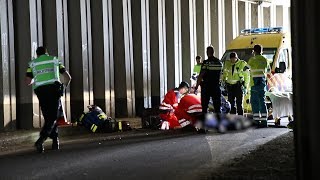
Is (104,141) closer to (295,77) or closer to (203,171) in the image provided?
(203,171)

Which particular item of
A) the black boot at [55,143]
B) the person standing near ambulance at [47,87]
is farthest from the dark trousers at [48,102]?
the black boot at [55,143]

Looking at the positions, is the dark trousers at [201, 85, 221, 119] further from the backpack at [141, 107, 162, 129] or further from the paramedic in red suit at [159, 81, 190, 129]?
the backpack at [141, 107, 162, 129]

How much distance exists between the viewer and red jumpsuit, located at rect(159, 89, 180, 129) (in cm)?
1185

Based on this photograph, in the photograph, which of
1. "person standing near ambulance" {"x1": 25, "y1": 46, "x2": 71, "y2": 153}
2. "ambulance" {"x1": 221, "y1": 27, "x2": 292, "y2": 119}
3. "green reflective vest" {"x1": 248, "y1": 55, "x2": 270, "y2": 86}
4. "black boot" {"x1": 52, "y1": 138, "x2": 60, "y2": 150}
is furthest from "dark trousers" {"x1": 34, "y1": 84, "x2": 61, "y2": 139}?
"ambulance" {"x1": 221, "y1": 27, "x2": 292, "y2": 119}

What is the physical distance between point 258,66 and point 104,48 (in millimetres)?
4199

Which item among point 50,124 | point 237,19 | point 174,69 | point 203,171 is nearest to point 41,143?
point 50,124

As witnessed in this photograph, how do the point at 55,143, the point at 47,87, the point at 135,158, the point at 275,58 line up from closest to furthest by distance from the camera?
the point at 135,158
the point at 47,87
the point at 55,143
the point at 275,58

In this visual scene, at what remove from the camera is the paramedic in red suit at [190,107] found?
36.8ft

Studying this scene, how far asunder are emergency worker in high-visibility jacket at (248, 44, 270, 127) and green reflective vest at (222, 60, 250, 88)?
0.13 m

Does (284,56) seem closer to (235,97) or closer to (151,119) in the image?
(235,97)

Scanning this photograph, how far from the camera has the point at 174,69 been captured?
16.9 meters

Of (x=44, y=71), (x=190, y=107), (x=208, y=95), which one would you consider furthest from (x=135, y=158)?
(x=190, y=107)

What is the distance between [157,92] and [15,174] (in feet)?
31.2

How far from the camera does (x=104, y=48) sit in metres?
13.8
